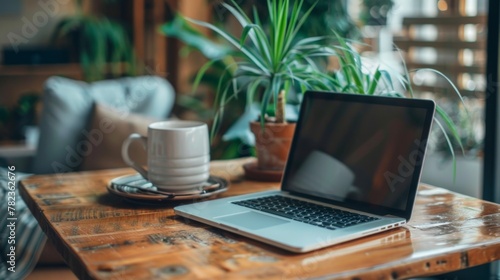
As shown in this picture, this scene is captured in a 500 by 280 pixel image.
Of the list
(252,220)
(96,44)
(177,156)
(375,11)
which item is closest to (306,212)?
(252,220)

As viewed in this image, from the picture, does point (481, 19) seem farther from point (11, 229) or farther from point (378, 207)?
point (11, 229)

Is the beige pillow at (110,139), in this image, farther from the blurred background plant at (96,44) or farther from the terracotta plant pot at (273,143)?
the blurred background plant at (96,44)

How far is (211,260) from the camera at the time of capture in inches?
38.3

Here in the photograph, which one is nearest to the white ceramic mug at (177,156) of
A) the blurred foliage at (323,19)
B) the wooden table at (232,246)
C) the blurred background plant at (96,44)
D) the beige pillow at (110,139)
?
the wooden table at (232,246)

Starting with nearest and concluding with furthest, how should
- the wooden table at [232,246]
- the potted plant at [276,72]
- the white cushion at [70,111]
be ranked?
the wooden table at [232,246]
the potted plant at [276,72]
the white cushion at [70,111]

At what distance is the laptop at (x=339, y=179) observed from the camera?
1.10 metres

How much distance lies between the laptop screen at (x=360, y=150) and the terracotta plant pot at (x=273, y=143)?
13cm

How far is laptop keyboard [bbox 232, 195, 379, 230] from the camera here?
112cm

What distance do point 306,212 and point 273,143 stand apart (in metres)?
0.37

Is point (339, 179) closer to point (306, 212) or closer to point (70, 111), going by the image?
point (306, 212)

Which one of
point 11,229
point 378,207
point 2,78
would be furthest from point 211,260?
point 2,78

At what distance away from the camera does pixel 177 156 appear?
133 centimetres

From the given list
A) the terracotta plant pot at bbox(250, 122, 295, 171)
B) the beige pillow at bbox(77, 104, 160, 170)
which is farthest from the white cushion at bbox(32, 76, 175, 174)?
the terracotta plant pot at bbox(250, 122, 295, 171)

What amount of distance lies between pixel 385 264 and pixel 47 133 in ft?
6.31
